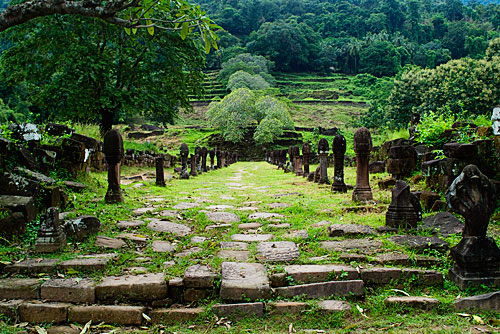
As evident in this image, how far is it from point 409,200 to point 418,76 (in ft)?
101

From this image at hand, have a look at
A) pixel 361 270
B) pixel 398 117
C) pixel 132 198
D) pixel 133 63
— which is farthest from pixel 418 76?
pixel 361 270

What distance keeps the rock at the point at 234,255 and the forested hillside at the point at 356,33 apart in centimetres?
8209

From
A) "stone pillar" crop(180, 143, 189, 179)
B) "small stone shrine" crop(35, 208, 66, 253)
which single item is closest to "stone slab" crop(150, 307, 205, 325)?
"small stone shrine" crop(35, 208, 66, 253)

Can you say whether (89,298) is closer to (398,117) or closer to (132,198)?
(132,198)

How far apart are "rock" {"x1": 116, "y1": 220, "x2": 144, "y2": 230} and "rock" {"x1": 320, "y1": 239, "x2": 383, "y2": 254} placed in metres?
2.51

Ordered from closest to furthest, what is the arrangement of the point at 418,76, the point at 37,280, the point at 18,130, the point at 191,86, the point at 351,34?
the point at 37,280 → the point at 18,130 → the point at 191,86 → the point at 418,76 → the point at 351,34

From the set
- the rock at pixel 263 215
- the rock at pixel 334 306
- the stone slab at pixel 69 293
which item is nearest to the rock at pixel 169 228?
the rock at pixel 263 215

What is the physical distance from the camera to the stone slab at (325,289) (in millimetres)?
2797

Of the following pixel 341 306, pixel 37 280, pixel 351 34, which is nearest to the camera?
pixel 341 306

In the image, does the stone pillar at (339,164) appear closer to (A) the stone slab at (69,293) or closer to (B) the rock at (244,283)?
(B) the rock at (244,283)

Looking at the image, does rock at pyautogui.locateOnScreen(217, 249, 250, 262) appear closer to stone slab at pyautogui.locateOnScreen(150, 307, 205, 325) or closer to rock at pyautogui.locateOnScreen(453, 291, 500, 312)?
stone slab at pyautogui.locateOnScreen(150, 307, 205, 325)

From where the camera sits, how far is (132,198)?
7.26 m

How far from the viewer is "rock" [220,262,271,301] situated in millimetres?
2686

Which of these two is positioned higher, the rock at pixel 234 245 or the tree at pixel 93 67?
the tree at pixel 93 67
